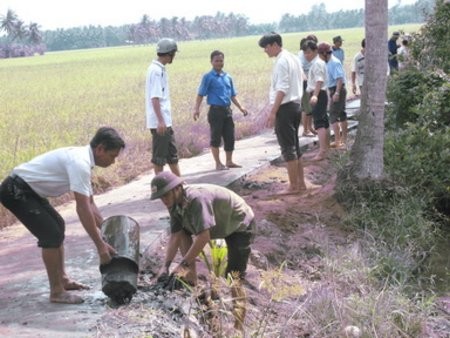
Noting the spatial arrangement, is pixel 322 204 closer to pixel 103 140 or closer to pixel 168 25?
pixel 103 140

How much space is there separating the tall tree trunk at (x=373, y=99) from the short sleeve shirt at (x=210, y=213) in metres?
3.11

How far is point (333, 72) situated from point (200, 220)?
627cm

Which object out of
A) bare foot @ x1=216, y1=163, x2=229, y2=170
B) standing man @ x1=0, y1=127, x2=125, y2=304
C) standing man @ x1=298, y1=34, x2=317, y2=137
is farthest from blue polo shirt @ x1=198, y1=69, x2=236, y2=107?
standing man @ x1=0, y1=127, x2=125, y2=304

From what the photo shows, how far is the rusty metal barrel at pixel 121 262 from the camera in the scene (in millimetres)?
4359

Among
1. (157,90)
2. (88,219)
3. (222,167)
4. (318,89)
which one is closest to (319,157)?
(318,89)

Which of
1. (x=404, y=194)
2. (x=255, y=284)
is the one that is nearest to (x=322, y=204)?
(x=404, y=194)

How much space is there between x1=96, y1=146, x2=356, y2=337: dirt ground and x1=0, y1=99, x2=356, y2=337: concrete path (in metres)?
0.23

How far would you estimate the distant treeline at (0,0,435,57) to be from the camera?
128500 mm

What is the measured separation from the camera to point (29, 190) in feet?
14.7

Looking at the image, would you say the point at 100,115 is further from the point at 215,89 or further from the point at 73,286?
the point at 73,286

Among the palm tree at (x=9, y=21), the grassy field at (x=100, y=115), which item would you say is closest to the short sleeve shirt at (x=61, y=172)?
the grassy field at (x=100, y=115)

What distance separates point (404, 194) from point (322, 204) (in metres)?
0.93

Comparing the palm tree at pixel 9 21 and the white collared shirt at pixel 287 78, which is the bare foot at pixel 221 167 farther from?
the palm tree at pixel 9 21

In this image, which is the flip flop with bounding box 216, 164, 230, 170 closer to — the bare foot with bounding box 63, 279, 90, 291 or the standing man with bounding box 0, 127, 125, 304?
the bare foot with bounding box 63, 279, 90, 291
